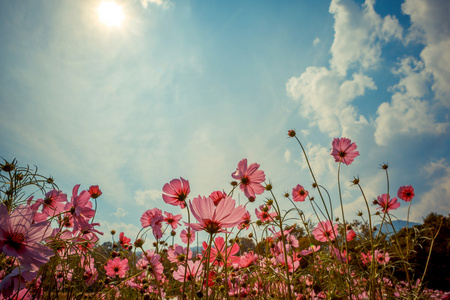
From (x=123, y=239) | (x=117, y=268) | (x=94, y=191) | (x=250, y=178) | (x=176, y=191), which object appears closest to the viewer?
(x=176, y=191)

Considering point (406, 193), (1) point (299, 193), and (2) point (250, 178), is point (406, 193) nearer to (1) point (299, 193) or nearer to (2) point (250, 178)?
(1) point (299, 193)

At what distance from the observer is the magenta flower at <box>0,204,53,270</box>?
602mm

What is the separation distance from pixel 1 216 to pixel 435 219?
6.25m

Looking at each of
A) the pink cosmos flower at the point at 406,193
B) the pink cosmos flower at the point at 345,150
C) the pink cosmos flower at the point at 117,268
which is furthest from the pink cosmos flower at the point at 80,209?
the pink cosmos flower at the point at 406,193

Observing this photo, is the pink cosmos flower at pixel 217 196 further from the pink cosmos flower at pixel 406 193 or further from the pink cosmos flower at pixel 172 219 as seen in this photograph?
the pink cosmos flower at pixel 406 193

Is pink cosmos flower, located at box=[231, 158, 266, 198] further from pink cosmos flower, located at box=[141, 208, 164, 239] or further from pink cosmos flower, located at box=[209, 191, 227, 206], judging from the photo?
pink cosmos flower, located at box=[141, 208, 164, 239]

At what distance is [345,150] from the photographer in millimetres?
1707

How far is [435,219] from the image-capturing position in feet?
14.2

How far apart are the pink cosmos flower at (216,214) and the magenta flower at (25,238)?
0.44m

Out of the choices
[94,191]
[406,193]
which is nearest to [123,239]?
[94,191]

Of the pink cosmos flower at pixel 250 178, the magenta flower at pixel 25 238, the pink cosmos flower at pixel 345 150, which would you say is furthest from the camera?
the pink cosmos flower at pixel 345 150

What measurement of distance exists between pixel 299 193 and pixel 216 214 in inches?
66.1

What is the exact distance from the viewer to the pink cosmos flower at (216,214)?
0.66m

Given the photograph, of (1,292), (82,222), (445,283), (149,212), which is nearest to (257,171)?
(149,212)
